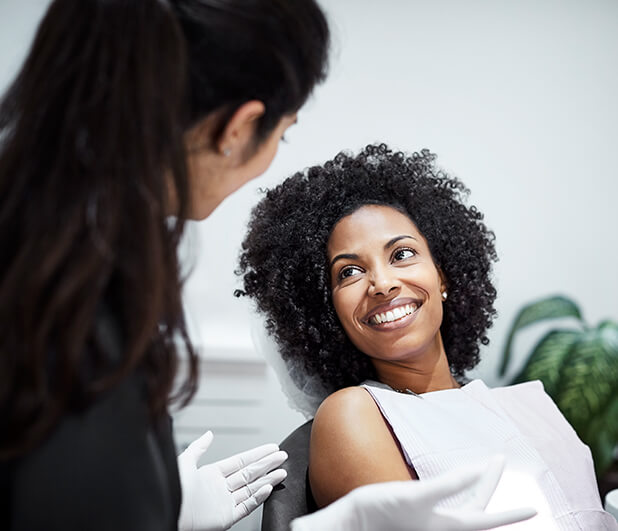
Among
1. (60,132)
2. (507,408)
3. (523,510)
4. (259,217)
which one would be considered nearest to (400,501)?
(523,510)

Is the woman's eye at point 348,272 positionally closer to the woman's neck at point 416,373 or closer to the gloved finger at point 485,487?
the woman's neck at point 416,373

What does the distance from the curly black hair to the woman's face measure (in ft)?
0.23

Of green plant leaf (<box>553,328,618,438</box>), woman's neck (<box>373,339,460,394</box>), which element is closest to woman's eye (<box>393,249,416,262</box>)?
woman's neck (<box>373,339,460,394</box>)

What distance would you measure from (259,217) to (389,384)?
586 millimetres

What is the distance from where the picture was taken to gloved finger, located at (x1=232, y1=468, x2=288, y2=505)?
143cm

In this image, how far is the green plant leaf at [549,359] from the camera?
229cm

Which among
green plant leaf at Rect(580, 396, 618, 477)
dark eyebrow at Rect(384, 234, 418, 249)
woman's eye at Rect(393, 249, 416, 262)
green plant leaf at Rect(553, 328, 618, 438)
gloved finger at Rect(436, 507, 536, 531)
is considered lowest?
green plant leaf at Rect(580, 396, 618, 477)

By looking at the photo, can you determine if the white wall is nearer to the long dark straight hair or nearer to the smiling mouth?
the smiling mouth

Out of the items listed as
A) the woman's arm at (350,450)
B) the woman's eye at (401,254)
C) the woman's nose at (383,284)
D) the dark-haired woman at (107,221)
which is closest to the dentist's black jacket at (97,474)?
the dark-haired woman at (107,221)

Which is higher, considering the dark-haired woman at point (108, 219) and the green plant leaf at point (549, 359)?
the dark-haired woman at point (108, 219)

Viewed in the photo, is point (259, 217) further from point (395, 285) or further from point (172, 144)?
point (172, 144)

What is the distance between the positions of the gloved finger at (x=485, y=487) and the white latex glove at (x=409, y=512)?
2 centimetres

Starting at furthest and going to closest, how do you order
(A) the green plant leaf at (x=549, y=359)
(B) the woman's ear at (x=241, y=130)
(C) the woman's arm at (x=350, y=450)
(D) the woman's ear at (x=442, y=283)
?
(A) the green plant leaf at (x=549, y=359) < (D) the woman's ear at (x=442, y=283) < (C) the woman's arm at (x=350, y=450) < (B) the woman's ear at (x=241, y=130)

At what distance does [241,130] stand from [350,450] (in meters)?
0.70
